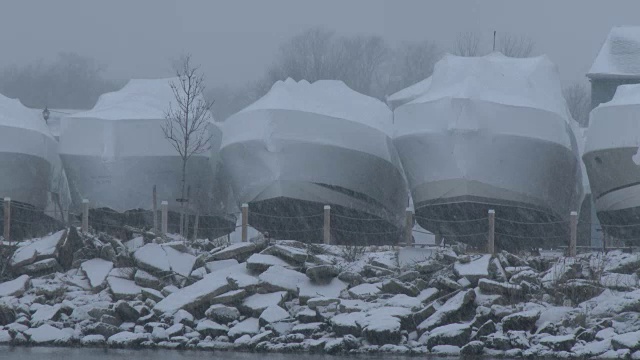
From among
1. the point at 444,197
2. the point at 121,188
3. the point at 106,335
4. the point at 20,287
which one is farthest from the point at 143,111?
the point at 106,335

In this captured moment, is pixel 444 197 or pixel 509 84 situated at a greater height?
pixel 509 84

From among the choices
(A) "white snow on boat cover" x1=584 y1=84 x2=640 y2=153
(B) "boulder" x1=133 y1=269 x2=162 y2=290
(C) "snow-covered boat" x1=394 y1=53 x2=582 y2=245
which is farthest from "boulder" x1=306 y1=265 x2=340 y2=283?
(A) "white snow on boat cover" x1=584 y1=84 x2=640 y2=153

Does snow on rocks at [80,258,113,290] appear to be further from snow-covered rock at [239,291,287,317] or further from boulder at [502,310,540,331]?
boulder at [502,310,540,331]

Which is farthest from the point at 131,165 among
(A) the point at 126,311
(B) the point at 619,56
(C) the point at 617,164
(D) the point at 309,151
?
(B) the point at 619,56

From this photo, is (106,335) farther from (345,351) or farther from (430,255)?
(430,255)

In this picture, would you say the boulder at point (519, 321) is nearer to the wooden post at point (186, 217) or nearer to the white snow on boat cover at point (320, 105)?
the wooden post at point (186, 217)

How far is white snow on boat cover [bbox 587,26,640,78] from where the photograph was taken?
29.6 m

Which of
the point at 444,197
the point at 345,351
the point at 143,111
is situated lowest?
the point at 345,351

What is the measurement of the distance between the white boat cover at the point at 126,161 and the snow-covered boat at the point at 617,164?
7.70m

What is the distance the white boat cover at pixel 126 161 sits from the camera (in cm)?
Answer: 2409

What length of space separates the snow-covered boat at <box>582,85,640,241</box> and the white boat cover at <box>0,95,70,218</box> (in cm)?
1130

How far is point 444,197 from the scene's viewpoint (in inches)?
857

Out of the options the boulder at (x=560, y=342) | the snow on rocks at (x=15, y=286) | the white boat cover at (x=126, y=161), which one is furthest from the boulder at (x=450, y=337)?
the white boat cover at (x=126, y=161)

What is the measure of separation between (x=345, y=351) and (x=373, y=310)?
1.12 m
